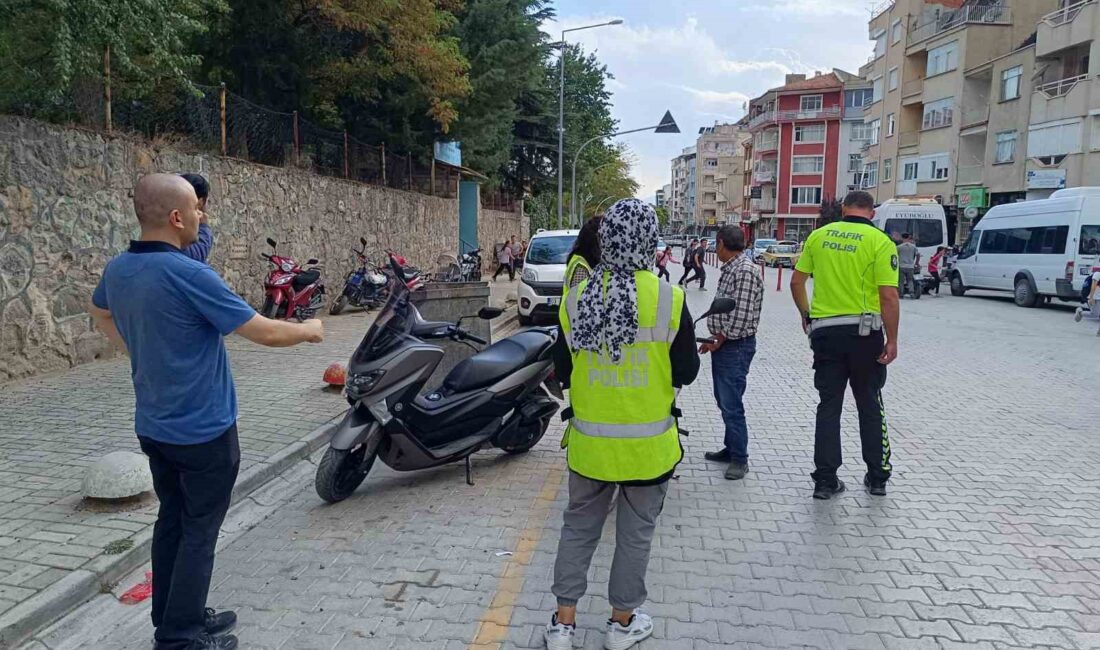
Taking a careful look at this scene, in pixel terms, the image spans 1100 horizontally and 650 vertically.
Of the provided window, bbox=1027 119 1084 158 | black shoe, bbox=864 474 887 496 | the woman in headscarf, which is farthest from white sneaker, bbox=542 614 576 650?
window, bbox=1027 119 1084 158

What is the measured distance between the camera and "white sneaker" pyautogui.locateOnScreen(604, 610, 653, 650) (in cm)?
323

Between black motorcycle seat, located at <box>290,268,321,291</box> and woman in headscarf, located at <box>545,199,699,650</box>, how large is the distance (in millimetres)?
10219

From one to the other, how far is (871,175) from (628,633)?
164ft

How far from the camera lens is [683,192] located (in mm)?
164125

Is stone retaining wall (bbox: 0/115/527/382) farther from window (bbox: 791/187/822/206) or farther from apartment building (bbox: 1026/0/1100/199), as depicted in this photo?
window (bbox: 791/187/822/206)

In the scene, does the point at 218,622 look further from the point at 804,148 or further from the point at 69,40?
the point at 804,148

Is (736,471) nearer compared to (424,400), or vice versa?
(424,400)

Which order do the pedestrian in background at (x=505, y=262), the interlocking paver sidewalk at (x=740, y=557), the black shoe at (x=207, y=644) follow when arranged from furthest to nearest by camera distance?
the pedestrian in background at (x=505, y=262) → the interlocking paver sidewalk at (x=740, y=557) → the black shoe at (x=207, y=644)

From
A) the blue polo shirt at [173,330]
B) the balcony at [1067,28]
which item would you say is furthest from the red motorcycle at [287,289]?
the balcony at [1067,28]

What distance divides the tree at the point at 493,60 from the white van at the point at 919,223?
40.1 feet

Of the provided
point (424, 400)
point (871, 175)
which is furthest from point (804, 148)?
point (424, 400)

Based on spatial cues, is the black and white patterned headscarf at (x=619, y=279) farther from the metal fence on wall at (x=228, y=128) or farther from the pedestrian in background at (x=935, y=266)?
the pedestrian in background at (x=935, y=266)

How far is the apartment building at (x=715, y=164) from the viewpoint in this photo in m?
118

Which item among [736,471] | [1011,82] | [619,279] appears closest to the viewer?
[619,279]
